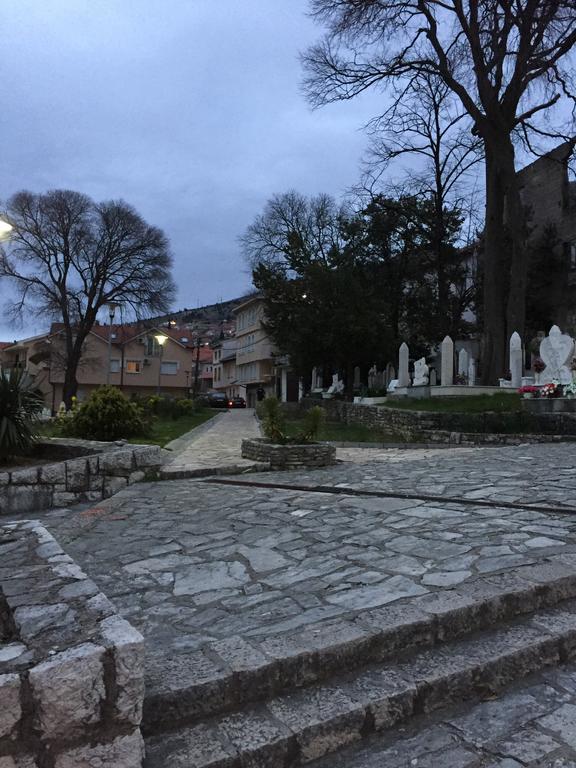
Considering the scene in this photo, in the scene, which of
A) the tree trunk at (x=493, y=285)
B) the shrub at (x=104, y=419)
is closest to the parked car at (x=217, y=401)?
the tree trunk at (x=493, y=285)

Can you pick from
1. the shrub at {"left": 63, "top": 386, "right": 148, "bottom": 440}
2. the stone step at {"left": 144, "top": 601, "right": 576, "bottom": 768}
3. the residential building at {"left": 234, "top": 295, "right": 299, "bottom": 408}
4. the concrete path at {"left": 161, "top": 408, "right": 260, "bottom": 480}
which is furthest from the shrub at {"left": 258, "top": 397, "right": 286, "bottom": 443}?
the residential building at {"left": 234, "top": 295, "right": 299, "bottom": 408}

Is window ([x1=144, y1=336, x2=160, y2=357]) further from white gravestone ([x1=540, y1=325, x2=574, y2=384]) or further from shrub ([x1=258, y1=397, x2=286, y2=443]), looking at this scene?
shrub ([x1=258, y1=397, x2=286, y2=443])

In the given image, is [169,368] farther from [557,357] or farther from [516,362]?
[557,357]

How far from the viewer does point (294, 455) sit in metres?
9.30

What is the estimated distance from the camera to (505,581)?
10.3 ft

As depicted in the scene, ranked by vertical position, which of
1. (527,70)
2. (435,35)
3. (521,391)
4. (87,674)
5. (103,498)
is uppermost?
(435,35)

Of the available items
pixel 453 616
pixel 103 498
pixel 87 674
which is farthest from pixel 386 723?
pixel 103 498

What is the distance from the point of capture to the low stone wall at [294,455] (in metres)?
9.23

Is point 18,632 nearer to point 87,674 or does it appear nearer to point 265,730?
point 87,674

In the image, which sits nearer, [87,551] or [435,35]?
[87,551]

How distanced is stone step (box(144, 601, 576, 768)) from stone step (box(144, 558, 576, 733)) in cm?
5

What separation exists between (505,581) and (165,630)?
1865mm

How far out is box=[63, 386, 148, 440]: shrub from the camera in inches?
448

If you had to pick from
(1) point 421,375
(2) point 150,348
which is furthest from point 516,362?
(2) point 150,348
